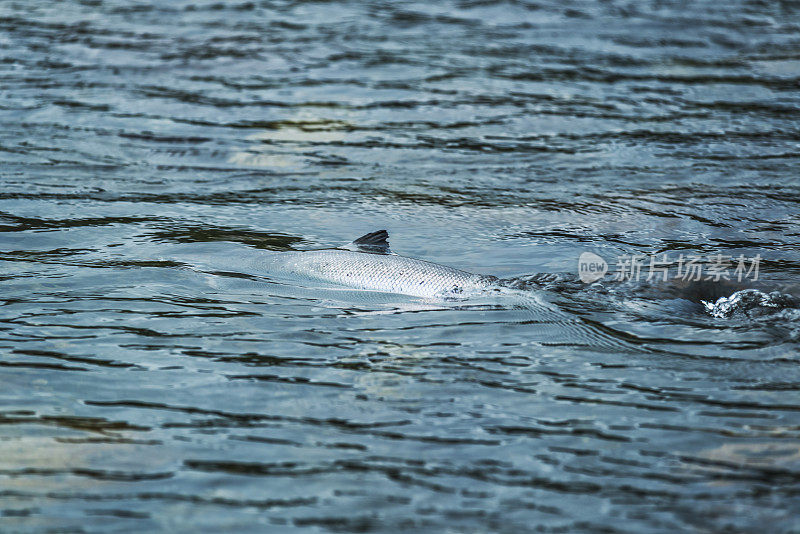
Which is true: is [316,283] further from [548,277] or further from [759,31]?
[759,31]

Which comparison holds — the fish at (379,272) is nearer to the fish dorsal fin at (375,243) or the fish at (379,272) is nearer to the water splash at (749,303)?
the fish dorsal fin at (375,243)

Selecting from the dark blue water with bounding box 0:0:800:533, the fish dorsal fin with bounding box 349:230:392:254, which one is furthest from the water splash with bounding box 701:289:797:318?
the fish dorsal fin with bounding box 349:230:392:254

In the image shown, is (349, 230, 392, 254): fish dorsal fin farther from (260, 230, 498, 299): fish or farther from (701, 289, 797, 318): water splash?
(701, 289, 797, 318): water splash

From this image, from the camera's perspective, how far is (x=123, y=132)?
10703 mm

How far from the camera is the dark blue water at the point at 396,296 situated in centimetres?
422

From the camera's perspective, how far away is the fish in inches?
249

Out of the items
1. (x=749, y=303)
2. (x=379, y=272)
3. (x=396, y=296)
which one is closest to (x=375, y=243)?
(x=379, y=272)

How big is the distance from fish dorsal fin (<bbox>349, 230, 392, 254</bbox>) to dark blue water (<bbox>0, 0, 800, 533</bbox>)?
0.58 metres

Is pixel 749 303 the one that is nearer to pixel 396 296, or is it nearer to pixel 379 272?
pixel 396 296

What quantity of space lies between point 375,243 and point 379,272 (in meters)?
0.50

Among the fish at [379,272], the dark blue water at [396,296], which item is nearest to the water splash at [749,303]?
the dark blue water at [396,296]

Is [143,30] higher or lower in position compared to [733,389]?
higher

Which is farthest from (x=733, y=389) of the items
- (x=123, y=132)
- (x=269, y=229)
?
(x=123, y=132)

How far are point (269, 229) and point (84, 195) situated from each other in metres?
1.92
